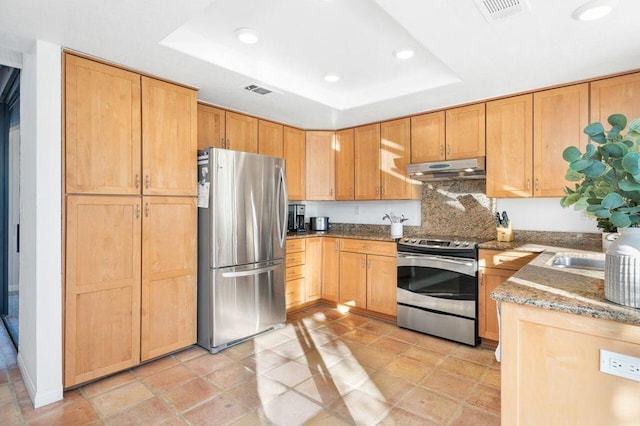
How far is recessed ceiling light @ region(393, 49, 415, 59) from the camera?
102 inches

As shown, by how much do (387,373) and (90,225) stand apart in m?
2.39

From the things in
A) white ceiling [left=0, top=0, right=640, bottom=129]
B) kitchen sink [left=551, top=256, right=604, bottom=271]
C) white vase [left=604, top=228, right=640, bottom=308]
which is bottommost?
kitchen sink [left=551, top=256, right=604, bottom=271]

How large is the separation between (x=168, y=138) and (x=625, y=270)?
2891mm

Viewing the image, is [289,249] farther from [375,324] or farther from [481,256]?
[481,256]

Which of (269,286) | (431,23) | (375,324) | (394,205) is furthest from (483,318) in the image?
(431,23)

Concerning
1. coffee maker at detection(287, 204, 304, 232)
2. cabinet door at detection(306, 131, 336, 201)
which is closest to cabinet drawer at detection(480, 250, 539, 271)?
cabinet door at detection(306, 131, 336, 201)

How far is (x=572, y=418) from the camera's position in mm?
1205

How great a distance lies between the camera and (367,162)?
4156mm

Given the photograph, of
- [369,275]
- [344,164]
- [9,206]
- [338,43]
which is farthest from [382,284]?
[9,206]

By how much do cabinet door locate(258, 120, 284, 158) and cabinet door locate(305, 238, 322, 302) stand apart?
1166mm

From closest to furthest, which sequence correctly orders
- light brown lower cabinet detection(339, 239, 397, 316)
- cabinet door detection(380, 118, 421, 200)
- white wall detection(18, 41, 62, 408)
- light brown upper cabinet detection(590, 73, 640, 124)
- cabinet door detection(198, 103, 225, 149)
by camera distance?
1. white wall detection(18, 41, 62, 408)
2. light brown upper cabinet detection(590, 73, 640, 124)
3. cabinet door detection(198, 103, 225, 149)
4. light brown lower cabinet detection(339, 239, 397, 316)
5. cabinet door detection(380, 118, 421, 200)

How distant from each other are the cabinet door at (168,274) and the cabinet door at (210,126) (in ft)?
2.60

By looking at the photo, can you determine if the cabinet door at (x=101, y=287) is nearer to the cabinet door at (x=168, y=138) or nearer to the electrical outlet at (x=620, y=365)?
the cabinet door at (x=168, y=138)

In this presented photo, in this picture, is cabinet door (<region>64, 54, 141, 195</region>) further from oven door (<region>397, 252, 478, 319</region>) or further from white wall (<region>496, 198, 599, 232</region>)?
white wall (<region>496, 198, 599, 232</region>)
